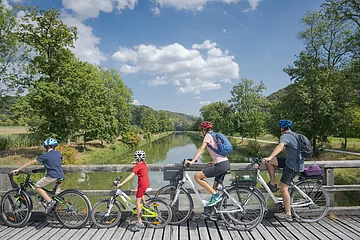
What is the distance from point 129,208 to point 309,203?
11.4 feet

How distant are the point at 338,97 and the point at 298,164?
2134 centimetres

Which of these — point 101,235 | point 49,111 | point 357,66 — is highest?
point 357,66

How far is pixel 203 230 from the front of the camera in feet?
14.0

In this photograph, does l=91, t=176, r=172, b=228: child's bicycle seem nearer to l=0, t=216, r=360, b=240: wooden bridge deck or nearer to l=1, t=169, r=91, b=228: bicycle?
l=0, t=216, r=360, b=240: wooden bridge deck

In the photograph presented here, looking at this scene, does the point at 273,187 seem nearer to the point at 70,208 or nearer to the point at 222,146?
the point at 222,146

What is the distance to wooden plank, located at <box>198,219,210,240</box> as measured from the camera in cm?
400

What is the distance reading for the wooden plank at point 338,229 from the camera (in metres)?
3.98

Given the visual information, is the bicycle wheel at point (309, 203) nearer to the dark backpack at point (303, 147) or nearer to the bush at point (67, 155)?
the dark backpack at point (303, 147)

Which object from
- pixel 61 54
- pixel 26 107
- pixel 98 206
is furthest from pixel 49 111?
pixel 98 206

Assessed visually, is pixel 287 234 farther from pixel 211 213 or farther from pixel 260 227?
pixel 211 213

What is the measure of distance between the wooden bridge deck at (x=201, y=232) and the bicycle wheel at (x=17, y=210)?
0.44 feet

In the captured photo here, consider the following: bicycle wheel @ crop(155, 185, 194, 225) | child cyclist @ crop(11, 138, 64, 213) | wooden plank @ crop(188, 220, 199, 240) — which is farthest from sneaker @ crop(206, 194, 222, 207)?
child cyclist @ crop(11, 138, 64, 213)

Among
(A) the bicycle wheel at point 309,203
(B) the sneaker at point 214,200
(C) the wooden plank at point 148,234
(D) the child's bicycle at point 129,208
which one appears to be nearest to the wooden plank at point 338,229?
(A) the bicycle wheel at point 309,203

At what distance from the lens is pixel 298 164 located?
14.4 ft
